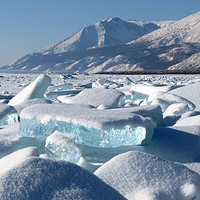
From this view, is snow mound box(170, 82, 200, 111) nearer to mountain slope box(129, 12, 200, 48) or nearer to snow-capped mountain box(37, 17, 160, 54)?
mountain slope box(129, 12, 200, 48)

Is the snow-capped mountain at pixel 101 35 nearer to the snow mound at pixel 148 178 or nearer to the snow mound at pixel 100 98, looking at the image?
the snow mound at pixel 100 98

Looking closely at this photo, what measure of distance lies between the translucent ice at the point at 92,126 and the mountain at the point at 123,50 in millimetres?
51471

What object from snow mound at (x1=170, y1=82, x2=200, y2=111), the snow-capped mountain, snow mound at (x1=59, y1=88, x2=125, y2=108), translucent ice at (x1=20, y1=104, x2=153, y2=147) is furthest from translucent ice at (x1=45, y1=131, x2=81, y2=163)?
the snow-capped mountain

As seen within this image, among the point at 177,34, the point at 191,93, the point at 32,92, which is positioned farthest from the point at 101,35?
the point at 191,93

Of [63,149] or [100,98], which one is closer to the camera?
[63,149]

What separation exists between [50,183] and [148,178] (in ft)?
1.41

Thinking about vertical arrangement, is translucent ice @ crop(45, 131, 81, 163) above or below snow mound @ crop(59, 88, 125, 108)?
above

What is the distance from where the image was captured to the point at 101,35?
165125mm

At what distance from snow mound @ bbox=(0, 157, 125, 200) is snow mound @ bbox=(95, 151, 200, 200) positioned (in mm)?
195

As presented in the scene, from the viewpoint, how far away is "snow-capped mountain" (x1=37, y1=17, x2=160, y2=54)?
147m

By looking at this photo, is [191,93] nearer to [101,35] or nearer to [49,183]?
[49,183]

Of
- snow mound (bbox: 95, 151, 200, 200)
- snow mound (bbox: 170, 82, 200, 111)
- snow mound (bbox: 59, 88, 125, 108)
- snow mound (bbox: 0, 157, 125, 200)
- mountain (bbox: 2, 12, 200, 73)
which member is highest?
snow mound (bbox: 0, 157, 125, 200)

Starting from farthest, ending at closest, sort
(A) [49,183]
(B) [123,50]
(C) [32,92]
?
(B) [123,50] < (C) [32,92] < (A) [49,183]

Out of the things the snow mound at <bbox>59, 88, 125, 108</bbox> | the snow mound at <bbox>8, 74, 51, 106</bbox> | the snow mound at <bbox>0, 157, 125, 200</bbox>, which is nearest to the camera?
the snow mound at <bbox>0, 157, 125, 200</bbox>
